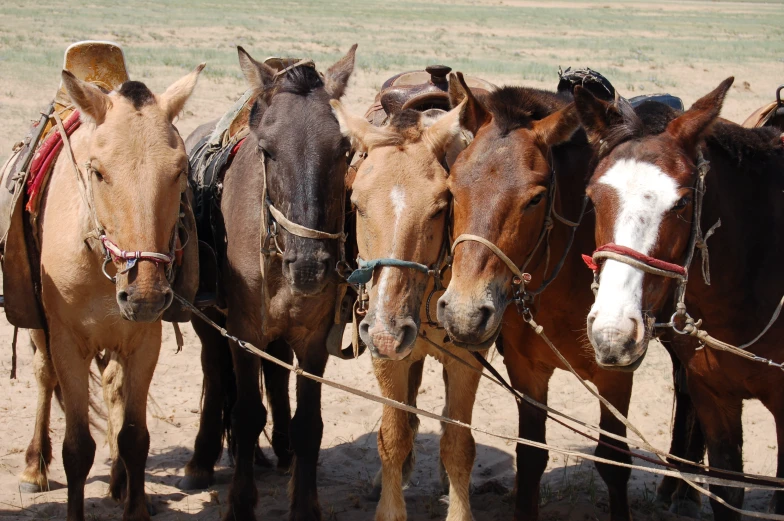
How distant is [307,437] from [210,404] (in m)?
1.10

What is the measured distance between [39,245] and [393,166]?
6.89ft

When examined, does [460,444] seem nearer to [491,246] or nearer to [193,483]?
[491,246]

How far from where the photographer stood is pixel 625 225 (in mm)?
3221

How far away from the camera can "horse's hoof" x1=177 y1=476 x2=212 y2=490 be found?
5.38 meters

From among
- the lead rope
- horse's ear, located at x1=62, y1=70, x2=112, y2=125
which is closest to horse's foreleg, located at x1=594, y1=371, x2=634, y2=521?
the lead rope

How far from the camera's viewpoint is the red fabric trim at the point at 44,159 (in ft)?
14.8

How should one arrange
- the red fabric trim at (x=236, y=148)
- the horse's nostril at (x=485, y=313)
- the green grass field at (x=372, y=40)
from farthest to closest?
the green grass field at (x=372, y=40), the red fabric trim at (x=236, y=148), the horse's nostril at (x=485, y=313)

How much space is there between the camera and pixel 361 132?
4055mm

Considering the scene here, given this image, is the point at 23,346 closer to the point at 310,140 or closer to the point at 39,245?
the point at 39,245

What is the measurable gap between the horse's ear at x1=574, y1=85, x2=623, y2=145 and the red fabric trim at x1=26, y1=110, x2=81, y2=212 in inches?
104

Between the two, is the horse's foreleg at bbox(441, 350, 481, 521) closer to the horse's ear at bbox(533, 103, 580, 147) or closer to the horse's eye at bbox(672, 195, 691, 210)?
the horse's ear at bbox(533, 103, 580, 147)

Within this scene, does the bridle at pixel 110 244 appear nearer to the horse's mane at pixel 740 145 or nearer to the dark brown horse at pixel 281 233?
the dark brown horse at pixel 281 233

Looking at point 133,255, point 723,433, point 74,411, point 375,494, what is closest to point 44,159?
point 133,255

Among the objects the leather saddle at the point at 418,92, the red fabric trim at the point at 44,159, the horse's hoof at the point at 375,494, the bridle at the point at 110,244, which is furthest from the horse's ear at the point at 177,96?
the horse's hoof at the point at 375,494
